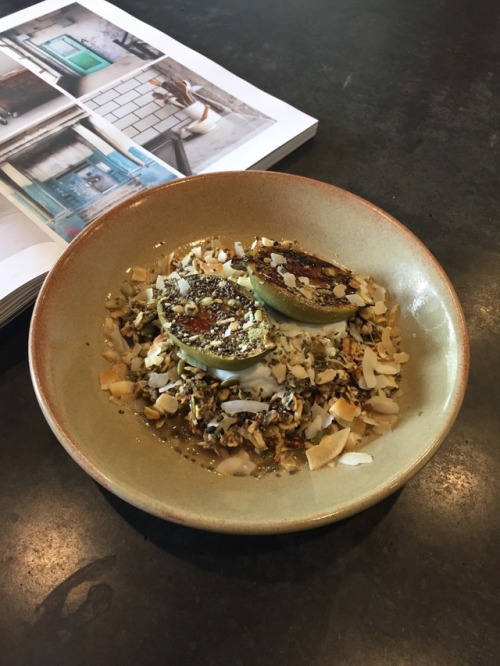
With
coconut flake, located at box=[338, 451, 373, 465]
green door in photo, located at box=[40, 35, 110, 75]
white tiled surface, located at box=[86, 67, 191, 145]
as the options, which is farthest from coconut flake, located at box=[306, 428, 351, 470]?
green door in photo, located at box=[40, 35, 110, 75]

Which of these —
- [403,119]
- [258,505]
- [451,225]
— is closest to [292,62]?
[403,119]

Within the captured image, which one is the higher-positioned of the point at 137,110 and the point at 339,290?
the point at 137,110

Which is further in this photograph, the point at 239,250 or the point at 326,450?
the point at 239,250

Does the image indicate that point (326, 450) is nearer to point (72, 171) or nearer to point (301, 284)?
point (301, 284)

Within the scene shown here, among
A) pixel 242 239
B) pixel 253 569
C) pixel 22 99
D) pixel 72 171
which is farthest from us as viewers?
pixel 22 99

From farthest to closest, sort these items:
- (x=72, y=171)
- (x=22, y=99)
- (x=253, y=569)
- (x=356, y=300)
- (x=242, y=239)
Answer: (x=22, y=99) < (x=72, y=171) < (x=242, y=239) < (x=356, y=300) < (x=253, y=569)

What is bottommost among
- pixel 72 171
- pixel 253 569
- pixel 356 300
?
pixel 253 569

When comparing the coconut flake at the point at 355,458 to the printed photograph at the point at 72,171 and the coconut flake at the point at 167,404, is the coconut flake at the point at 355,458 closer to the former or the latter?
the coconut flake at the point at 167,404

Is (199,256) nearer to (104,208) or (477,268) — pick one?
(104,208)

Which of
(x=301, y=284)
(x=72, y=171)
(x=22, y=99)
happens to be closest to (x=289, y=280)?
(x=301, y=284)
